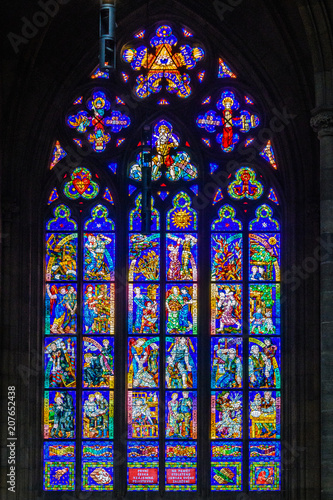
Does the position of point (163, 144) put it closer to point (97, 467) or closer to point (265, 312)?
point (265, 312)

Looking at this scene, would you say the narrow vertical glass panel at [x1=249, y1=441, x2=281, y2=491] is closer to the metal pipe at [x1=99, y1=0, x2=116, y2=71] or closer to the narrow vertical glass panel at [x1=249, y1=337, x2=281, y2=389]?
the narrow vertical glass panel at [x1=249, y1=337, x2=281, y2=389]

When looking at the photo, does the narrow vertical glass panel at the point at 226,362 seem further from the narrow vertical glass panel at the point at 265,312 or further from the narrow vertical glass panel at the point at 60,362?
the narrow vertical glass panel at the point at 60,362

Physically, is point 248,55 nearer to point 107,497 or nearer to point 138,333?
point 138,333

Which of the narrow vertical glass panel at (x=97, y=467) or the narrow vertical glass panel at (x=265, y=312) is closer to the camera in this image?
the narrow vertical glass panel at (x=97, y=467)

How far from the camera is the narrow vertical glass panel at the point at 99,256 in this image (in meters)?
22.9

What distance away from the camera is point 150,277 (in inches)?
902

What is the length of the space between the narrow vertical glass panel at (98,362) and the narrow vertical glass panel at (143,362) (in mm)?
346

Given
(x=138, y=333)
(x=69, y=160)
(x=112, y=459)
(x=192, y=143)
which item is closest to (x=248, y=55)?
(x=192, y=143)

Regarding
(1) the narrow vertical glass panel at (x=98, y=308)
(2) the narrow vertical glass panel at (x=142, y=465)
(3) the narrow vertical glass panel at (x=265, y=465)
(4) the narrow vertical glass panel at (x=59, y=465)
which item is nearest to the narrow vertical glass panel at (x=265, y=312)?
(3) the narrow vertical glass panel at (x=265, y=465)

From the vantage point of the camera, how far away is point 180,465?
73.2 feet

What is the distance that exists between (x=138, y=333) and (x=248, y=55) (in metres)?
5.52

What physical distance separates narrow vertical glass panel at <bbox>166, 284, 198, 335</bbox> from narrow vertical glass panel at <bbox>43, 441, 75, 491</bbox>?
9.21ft

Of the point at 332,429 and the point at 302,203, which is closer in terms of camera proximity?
the point at 332,429

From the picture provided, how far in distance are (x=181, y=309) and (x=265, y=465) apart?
318 centimetres
